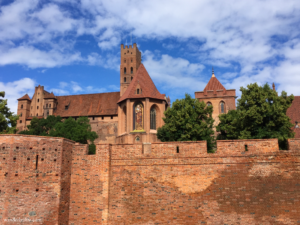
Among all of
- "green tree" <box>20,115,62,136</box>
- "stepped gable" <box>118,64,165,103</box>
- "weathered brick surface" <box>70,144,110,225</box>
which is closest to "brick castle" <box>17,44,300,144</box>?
"stepped gable" <box>118,64,165,103</box>

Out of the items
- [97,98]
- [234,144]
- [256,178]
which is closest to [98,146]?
[234,144]

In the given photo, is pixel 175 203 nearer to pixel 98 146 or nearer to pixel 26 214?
pixel 98 146

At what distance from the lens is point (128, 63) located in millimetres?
49875

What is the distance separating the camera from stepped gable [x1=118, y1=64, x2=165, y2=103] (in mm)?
35031

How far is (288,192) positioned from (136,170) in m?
6.30

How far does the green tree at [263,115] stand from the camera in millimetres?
19891

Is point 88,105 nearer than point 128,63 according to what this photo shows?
Yes

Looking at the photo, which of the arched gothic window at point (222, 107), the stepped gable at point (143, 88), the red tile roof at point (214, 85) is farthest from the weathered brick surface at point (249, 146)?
the red tile roof at point (214, 85)

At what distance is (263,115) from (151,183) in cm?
1265

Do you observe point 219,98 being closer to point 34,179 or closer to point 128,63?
point 128,63

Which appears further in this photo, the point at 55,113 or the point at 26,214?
the point at 55,113

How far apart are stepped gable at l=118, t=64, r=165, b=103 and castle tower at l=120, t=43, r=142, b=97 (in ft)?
33.6

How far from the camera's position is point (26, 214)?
10.7m

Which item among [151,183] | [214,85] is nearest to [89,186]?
[151,183]
